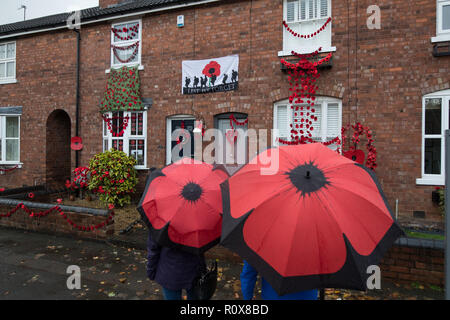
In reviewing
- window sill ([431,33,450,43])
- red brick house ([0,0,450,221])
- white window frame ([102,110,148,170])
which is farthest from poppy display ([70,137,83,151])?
window sill ([431,33,450,43])

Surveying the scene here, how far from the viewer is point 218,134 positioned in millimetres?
8742

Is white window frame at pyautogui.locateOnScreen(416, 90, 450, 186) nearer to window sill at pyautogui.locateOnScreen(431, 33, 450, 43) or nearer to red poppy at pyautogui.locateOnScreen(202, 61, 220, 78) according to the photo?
window sill at pyautogui.locateOnScreen(431, 33, 450, 43)

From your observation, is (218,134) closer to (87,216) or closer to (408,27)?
(87,216)

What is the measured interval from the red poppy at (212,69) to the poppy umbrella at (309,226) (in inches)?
282

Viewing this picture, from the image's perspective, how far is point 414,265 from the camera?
4.25m

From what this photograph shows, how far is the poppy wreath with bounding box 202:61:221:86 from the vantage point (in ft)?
28.5

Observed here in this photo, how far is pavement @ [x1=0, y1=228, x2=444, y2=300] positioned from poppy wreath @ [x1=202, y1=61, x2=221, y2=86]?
5186 mm

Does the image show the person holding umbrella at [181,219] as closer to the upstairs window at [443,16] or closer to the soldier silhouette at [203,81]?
the soldier silhouette at [203,81]

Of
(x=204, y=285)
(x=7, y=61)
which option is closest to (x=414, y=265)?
(x=204, y=285)

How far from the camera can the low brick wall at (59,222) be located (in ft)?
20.8

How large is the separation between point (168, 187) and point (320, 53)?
680 cm

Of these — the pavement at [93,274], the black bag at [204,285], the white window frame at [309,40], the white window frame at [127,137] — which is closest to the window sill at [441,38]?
the white window frame at [309,40]

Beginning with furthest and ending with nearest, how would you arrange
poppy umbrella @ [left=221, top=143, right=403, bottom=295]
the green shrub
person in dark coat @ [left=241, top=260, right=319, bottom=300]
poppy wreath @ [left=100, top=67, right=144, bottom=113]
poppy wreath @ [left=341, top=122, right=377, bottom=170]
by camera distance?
poppy wreath @ [left=100, top=67, right=144, bottom=113] < the green shrub < poppy wreath @ [left=341, top=122, right=377, bottom=170] < person in dark coat @ [left=241, top=260, right=319, bottom=300] < poppy umbrella @ [left=221, top=143, right=403, bottom=295]
